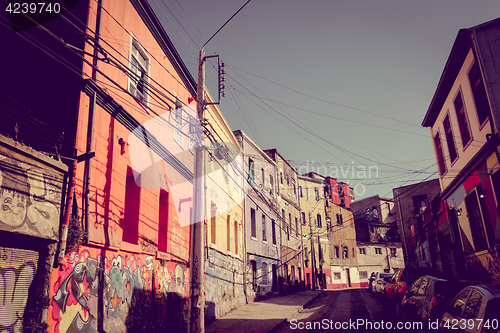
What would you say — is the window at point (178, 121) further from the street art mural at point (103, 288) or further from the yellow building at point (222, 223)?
the street art mural at point (103, 288)

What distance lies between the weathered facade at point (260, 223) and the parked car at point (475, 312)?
602 inches

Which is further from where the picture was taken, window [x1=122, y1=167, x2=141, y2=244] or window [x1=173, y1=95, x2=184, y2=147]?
window [x1=173, y1=95, x2=184, y2=147]

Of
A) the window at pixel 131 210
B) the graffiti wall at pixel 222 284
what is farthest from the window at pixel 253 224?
the window at pixel 131 210

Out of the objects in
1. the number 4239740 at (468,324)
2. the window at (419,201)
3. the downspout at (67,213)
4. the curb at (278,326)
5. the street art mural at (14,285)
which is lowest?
the curb at (278,326)

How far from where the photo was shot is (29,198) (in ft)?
20.9

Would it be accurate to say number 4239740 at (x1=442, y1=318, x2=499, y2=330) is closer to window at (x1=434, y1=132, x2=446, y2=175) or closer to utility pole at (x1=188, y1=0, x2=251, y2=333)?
utility pole at (x1=188, y1=0, x2=251, y2=333)

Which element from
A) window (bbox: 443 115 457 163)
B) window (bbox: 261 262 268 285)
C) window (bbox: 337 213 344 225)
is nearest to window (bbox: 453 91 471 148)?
window (bbox: 443 115 457 163)

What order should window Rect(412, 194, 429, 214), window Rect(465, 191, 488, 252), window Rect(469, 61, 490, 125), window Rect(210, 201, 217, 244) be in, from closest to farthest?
window Rect(469, 61, 490, 125) → window Rect(465, 191, 488, 252) → window Rect(210, 201, 217, 244) → window Rect(412, 194, 429, 214)

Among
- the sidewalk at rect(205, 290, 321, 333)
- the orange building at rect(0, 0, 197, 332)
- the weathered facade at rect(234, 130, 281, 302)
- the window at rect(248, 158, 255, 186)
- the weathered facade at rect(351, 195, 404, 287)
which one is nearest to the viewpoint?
the orange building at rect(0, 0, 197, 332)

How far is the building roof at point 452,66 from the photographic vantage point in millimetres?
13844

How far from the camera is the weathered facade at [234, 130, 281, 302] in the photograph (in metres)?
22.2

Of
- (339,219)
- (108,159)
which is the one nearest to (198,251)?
(108,159)

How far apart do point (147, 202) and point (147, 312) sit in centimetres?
309

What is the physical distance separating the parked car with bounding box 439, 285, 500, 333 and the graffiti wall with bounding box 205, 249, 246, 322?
9336 mm
